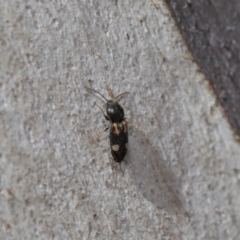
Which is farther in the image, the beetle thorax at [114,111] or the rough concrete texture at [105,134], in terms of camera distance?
the beetle thorax at [114,111]

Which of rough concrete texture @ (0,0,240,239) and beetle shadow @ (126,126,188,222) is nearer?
rough concrete texture @ (0,0,240,239)

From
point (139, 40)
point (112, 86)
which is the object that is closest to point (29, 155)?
point (112, 86)

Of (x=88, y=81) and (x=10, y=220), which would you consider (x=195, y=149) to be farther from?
(x=10, y=220)

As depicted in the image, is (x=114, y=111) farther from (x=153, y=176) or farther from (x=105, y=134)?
(x=153, y=176)

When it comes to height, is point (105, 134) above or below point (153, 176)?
above

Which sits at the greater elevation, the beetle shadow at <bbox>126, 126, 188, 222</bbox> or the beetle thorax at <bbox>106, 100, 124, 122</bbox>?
the beetle thorax at <bbox>106, 100, 124, 122</bbox>

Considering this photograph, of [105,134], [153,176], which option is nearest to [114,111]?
[105,134]
